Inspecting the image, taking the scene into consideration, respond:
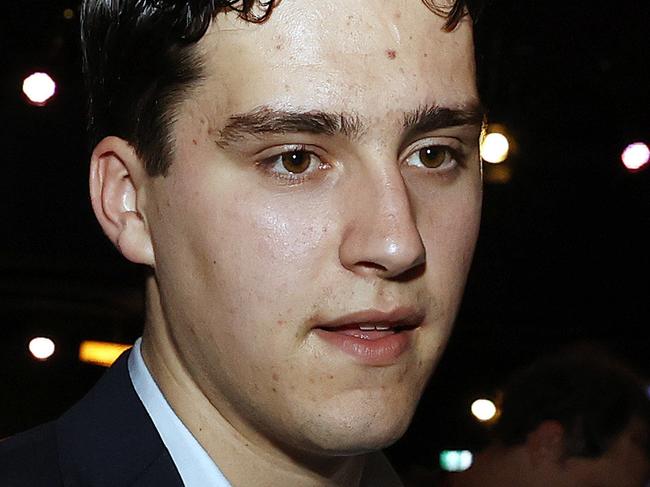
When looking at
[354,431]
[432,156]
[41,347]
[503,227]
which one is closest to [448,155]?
[432,156]

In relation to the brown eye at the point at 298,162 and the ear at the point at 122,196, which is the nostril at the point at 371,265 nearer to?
the brown eye at the point at 298,162

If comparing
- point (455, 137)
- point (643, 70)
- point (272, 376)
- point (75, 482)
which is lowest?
point (75, 482)

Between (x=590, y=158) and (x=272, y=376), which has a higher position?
(x=590, y=158)

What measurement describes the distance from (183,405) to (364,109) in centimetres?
55

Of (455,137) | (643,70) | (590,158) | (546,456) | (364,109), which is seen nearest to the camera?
(364,109)

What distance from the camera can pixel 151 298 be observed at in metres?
1.86

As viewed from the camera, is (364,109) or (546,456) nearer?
(364,109)

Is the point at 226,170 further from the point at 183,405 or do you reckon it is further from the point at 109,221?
the point at 183,405

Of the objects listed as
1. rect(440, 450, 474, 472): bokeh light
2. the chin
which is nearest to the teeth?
the chin

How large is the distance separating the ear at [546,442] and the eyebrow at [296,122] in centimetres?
172

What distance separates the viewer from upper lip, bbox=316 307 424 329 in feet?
5.33

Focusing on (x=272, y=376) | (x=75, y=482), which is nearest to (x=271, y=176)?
(x=272, y=376)

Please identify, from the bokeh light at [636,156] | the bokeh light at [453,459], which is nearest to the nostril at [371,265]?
the bokeh light at [636,156]

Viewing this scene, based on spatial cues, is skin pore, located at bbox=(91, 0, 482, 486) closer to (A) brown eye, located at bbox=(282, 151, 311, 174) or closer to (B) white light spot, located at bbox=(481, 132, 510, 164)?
(A) brown eye, located at bbox=(282, 151, 311, 174)
